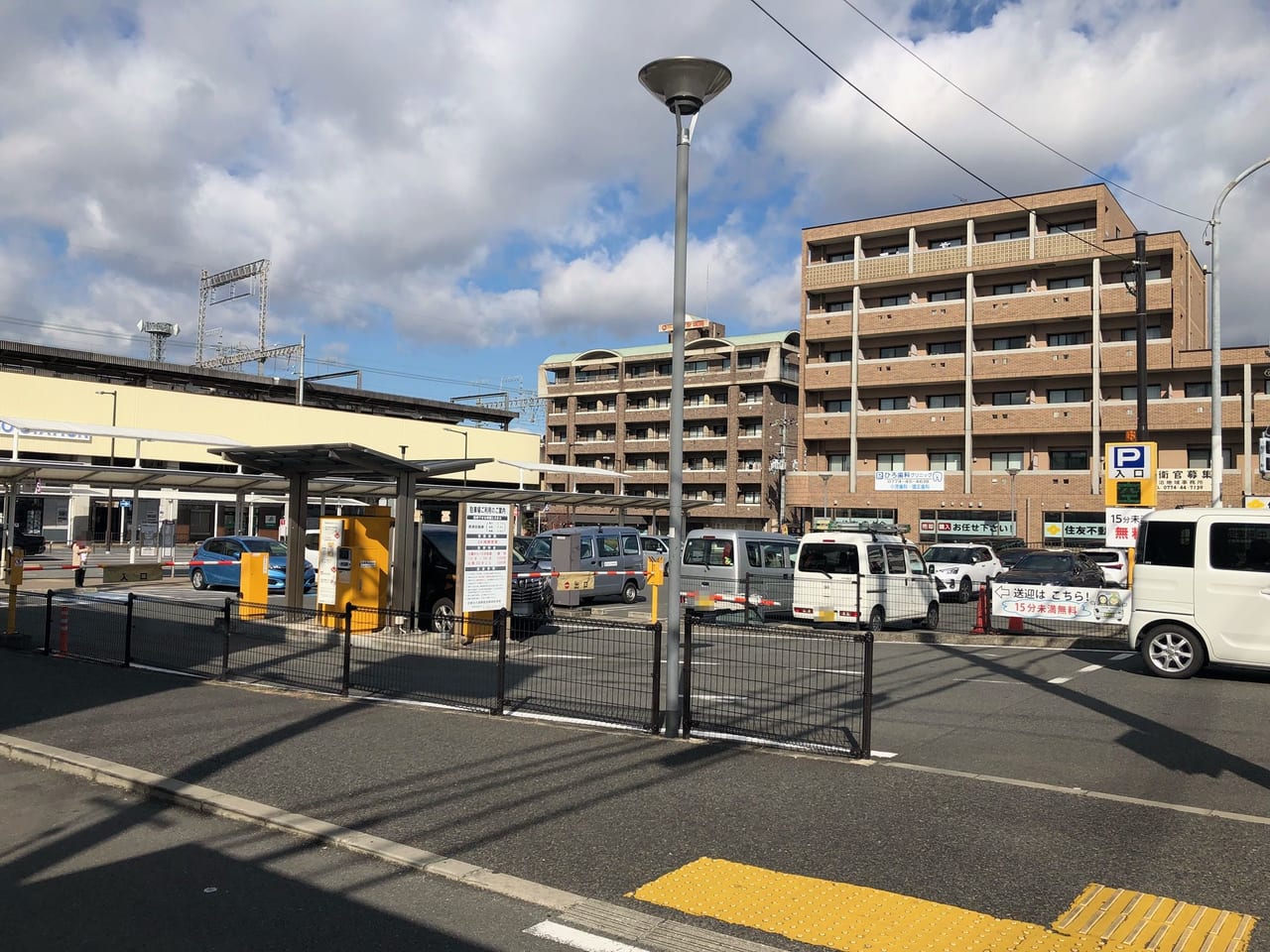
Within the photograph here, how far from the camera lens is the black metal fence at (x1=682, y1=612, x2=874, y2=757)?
344 inches

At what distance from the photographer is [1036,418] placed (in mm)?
51906

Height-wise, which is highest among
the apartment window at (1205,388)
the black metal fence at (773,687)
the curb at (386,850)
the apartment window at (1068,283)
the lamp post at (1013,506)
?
the apartment window at (1068,283)

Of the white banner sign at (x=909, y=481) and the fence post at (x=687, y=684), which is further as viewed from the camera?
the white banner sign at (x=909, y=481)

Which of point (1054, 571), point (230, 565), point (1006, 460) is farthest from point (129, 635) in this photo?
point (1006, 460)

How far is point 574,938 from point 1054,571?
22626 millimetres

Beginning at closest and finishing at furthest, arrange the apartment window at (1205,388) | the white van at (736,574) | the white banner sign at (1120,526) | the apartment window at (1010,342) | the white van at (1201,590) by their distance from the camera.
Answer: the white van at (1201,590)
the white banner sign at (1120,526)
the white van at (736,574)
the apartment window at (1205,388)
the apartment window at (1010,342)

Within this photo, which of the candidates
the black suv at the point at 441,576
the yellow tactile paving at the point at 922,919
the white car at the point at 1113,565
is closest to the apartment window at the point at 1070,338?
the white car at the point at 1113,565

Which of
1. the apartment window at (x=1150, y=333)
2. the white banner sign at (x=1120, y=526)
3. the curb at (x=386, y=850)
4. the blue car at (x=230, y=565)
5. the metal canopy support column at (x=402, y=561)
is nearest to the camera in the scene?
the curb at (x=386, y=850)

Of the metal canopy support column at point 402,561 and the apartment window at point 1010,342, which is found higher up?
the apartment window at point 1010,342

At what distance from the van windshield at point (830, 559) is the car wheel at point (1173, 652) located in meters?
Answer: 5.85

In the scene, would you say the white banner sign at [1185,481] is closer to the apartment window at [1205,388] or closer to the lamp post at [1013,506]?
the apartment window at [1205,388]

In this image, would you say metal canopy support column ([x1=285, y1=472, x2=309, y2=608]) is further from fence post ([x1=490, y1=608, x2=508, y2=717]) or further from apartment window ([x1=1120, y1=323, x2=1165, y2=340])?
apartment window ([x1=1120, y1=323, x2=1165, y2=340])

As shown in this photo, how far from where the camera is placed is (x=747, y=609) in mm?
18641

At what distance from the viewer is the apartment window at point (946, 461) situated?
55181 mm
